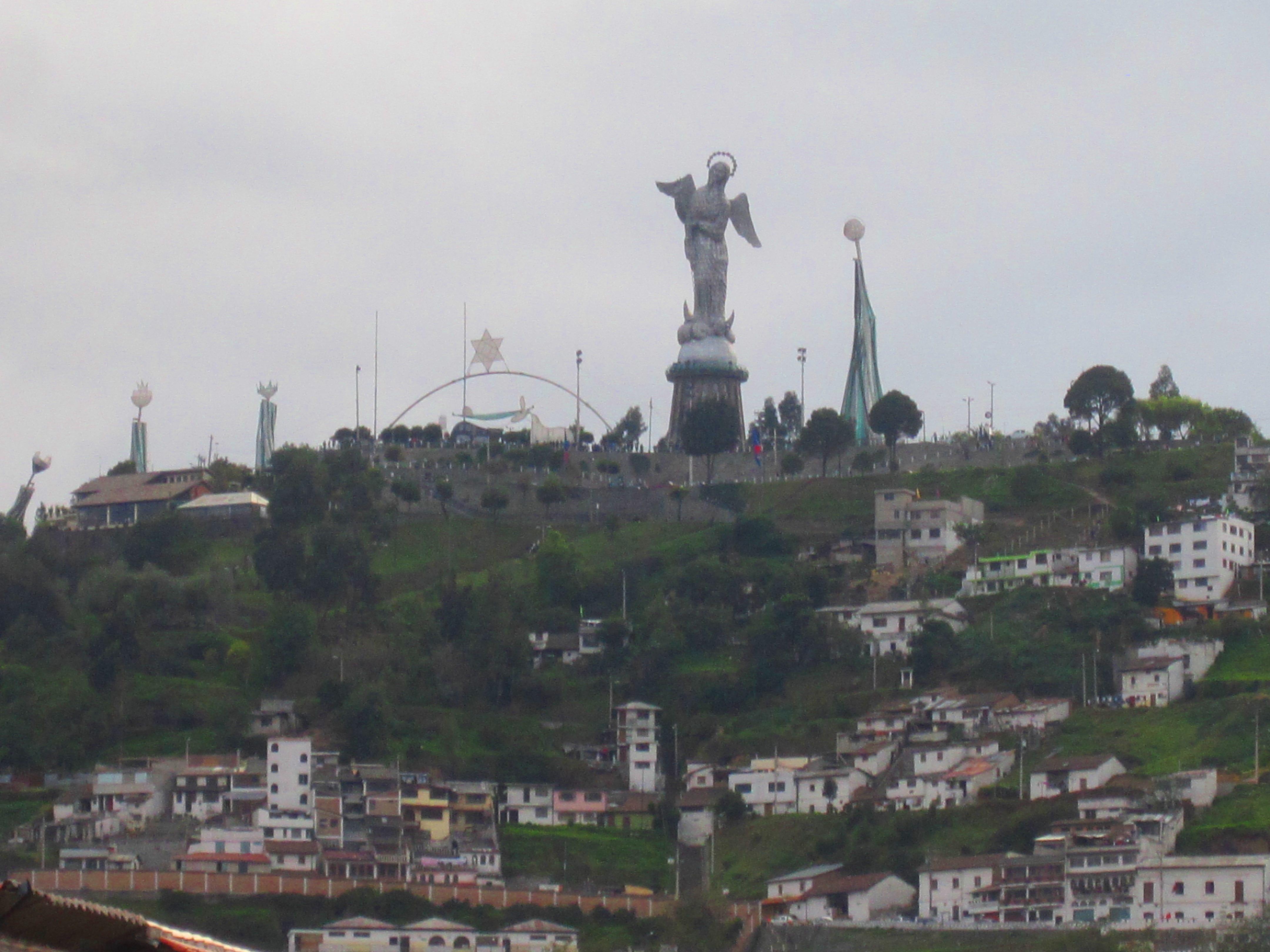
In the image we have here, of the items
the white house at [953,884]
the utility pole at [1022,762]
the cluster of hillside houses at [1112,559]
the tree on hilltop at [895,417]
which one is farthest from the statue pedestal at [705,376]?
the white house at [953,884]

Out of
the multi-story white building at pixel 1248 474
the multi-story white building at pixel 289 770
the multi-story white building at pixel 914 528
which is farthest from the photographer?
the multi-story white building at pixel 914 528

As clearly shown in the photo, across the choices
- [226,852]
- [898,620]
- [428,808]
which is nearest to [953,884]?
[428,808]

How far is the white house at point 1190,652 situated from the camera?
206 feet

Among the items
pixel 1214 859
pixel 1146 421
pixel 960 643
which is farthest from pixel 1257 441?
pixel 1214 859

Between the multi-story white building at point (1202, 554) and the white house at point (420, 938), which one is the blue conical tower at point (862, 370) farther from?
the white house at point (420, 938)

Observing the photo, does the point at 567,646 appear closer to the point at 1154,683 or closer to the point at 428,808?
the point at 428,808

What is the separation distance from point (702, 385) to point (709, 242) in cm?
583

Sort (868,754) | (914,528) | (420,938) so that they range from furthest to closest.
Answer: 1. (914,528)
2. (868,754)
3. (420,938)

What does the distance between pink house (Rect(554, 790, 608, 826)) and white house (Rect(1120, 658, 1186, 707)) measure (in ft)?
46.1

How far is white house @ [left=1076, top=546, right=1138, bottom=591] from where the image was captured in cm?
6988

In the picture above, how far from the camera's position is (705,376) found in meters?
91.5

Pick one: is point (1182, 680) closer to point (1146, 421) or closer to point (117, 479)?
point (1146, 421)

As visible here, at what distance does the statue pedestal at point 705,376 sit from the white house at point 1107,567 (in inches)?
882

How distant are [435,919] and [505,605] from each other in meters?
18.8
